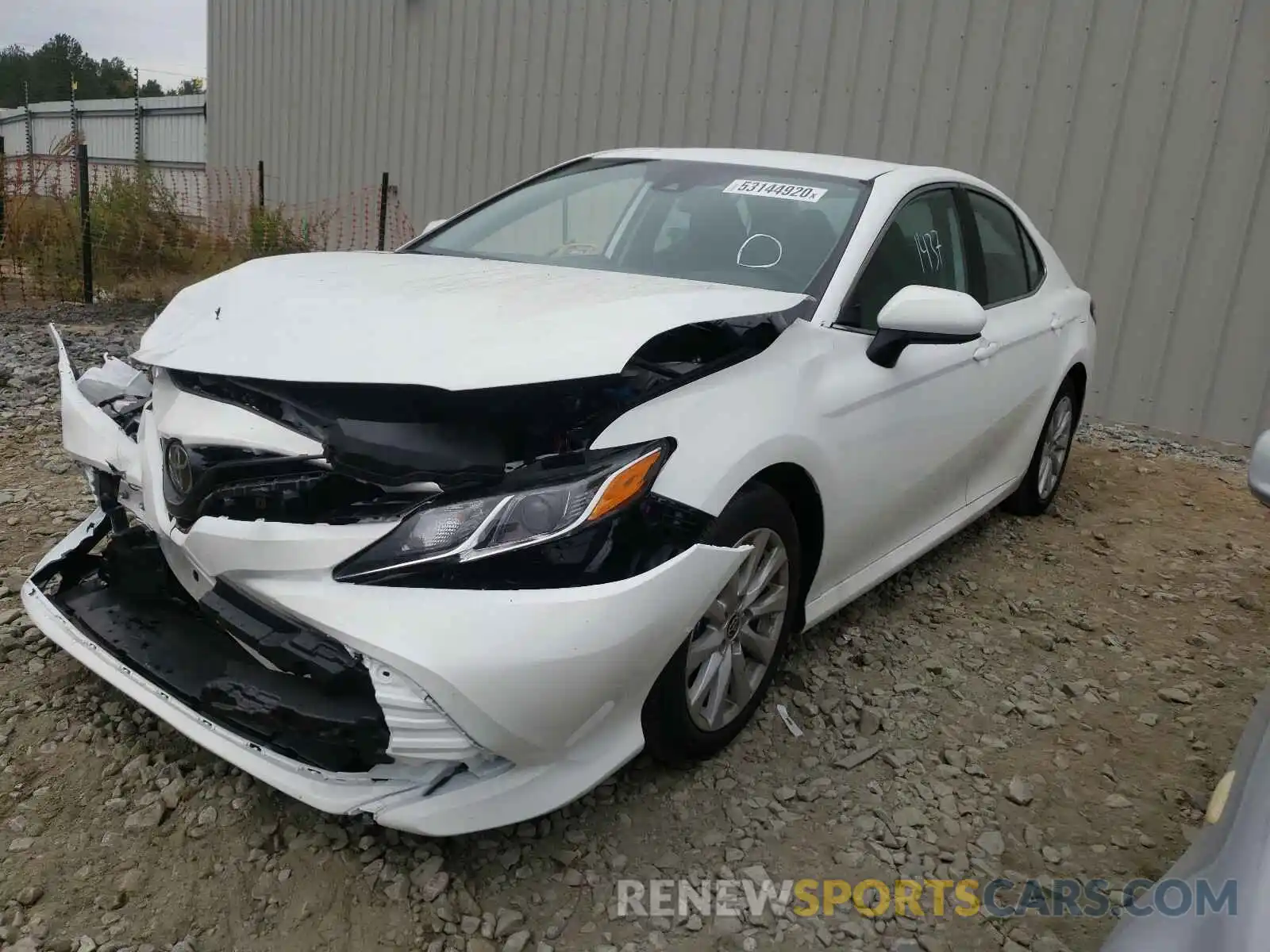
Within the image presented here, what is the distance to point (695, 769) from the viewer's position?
2453mm

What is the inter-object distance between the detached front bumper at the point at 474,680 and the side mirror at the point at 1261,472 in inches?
39.3

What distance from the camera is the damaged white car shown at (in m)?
1.78

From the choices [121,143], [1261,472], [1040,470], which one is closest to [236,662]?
[1261,472]

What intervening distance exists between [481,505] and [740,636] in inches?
34.6

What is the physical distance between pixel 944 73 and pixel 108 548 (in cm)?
628

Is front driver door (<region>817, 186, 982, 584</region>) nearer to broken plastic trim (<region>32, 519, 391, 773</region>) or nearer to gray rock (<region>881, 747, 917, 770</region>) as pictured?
gray rock (<region>881, 747, 917, 770</region>)

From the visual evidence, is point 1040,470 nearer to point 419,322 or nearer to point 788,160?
point 788,160

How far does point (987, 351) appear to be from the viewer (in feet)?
11.2

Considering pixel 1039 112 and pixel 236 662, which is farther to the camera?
pixel 1039 112

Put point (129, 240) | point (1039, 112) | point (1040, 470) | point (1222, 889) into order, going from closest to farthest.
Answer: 1. point (1222, 889)
2. point (1040, 470)
3. point (1039, 112)
4. point (129, 240)

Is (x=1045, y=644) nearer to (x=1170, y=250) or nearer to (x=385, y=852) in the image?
(x=385, y=852)

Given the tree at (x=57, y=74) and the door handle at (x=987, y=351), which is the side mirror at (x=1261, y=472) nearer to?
the door handle at (x=987, y=351)

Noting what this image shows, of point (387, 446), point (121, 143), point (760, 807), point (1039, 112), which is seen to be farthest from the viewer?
point (121, 143)

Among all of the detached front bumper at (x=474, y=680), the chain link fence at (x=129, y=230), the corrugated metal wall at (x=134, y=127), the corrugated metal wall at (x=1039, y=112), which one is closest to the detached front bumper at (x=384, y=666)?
the detached front bumper at (x=474, y=680)
